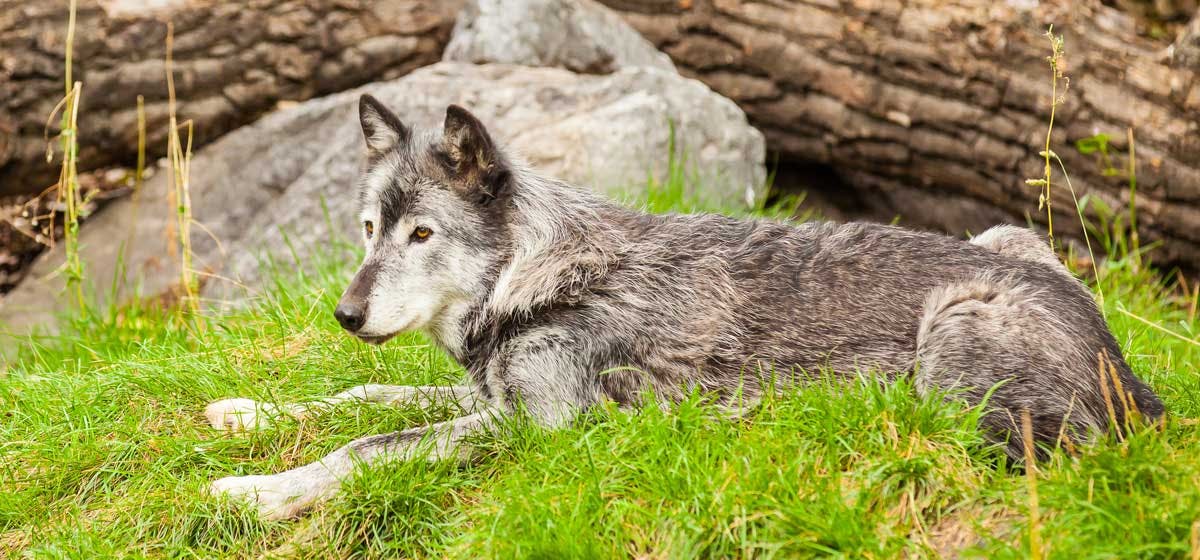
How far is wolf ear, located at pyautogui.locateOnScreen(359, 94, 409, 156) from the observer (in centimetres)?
495

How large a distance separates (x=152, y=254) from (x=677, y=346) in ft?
17.4

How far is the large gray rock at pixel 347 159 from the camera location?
767 cm

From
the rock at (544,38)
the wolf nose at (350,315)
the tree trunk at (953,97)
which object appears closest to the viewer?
the wolf nose at (350,315)

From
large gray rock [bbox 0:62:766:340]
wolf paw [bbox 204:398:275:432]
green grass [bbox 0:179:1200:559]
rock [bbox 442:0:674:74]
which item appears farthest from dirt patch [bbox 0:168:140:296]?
wolf paw [bbox 204:398:275:432]

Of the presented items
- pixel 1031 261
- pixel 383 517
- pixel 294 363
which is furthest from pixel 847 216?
pixel 383 517

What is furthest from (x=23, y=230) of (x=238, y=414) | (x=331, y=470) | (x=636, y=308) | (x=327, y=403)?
(x=636, y=308)

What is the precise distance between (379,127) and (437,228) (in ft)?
2.18

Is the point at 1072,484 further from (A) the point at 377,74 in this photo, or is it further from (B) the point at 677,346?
(A) the point at 377,74

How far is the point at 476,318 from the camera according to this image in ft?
15.3

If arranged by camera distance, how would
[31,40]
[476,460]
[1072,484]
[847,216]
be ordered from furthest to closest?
[847,216], [31,40], [476,460], [1072,484]

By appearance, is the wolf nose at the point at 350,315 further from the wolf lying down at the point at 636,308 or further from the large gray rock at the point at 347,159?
the large gray rock at the point at 347,159

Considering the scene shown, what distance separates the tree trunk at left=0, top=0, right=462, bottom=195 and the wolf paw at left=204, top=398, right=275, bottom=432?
3.79 m

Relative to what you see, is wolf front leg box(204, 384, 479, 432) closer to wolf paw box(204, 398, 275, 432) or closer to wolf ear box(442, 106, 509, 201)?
wolf paw box(204, 398, 275, 432)

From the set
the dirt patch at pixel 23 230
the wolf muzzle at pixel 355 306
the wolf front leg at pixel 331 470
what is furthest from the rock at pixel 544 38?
the wolf front leg at pixel 331 470
